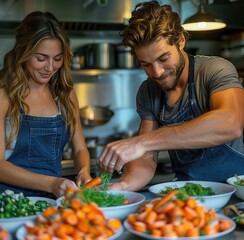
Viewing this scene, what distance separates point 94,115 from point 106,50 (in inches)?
26.4

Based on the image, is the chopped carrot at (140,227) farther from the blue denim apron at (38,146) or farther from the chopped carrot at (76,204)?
the blue denim apron at (38,146)

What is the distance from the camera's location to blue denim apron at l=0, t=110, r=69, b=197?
2.26 m

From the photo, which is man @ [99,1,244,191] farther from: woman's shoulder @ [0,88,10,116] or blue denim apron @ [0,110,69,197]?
woman's shoulder @ [0,88,10,116]

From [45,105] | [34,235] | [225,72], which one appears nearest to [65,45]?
[45,105]

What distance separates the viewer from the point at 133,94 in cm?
488

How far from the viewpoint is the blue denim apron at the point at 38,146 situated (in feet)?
7.41

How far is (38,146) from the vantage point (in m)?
2.31

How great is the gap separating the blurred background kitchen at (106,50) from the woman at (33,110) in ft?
4.82

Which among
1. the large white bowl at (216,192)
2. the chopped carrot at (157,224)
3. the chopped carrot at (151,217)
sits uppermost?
the chopped carrot at (151,217)

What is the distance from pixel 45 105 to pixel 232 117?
40.9 inches

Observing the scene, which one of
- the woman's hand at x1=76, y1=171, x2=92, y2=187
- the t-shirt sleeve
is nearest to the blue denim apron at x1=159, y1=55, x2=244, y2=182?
the t-shirt sleeve

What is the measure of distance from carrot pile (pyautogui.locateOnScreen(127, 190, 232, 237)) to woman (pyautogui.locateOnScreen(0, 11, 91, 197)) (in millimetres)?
880

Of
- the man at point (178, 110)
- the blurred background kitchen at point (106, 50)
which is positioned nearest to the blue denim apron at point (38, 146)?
the man at point (178, 110)

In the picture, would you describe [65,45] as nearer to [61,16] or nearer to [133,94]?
[61,16]
